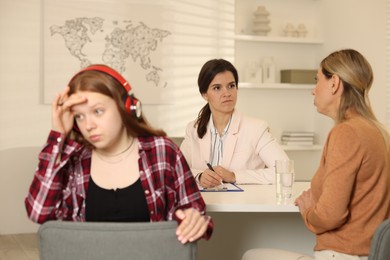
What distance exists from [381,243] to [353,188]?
0.31 m

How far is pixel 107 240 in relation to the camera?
4.43 ft

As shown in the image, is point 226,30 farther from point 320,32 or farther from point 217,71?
point 217,71

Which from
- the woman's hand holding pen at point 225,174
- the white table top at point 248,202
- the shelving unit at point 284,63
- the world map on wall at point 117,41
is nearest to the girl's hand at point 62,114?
the white table top at point 248,202

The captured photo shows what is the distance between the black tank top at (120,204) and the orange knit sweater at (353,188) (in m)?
0.61

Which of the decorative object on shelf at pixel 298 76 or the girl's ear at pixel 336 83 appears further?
the decorative object on shelf at pixel 298 76

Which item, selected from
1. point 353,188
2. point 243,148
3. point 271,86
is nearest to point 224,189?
point 243,148

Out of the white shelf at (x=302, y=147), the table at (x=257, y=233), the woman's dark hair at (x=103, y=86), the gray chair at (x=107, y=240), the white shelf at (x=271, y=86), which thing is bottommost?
the table at (x=257, y=233)

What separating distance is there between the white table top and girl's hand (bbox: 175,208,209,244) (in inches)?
19.7

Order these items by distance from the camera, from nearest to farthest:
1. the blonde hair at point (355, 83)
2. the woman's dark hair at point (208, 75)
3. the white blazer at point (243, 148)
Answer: the blonde hair at point (355, 83) < the white blazer at point (243, 148) < the woman's dark hair at point (208, 75)

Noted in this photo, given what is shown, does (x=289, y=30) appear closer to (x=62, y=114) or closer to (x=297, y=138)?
(x=297, y=138)

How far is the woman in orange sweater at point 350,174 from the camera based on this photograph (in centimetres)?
185

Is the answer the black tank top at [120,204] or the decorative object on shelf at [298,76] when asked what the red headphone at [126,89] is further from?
the decorative object on shelf at [298,76]

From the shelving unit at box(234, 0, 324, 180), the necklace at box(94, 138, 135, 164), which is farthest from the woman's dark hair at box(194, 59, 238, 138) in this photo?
the shelving unit at box(234, 0, 324, 180)

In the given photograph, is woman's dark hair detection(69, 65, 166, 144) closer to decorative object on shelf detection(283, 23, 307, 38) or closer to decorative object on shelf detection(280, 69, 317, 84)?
decorative object on shelf detection(280, 69, 317, 84)
